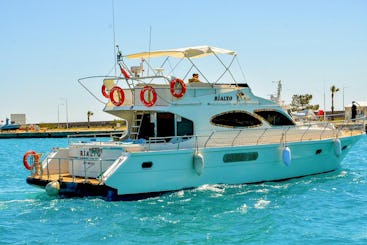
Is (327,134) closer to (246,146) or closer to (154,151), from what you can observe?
(246,146)

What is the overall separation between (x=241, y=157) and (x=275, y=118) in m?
2.86

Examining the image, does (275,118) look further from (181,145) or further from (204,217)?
(204,217)

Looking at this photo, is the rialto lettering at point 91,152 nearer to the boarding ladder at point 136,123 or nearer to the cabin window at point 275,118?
the boarding ladder at point 136,123

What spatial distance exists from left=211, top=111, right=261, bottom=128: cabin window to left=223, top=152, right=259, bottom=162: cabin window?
1.21 meters

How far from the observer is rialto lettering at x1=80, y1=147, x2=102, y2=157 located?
16.8 m

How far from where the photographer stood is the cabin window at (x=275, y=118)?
19.5m

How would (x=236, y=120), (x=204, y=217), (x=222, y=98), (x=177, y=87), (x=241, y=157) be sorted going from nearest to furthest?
(x=204, y=217)
(x=177, y=87)
(x=241, y=157)
(x=222, y=98)
(x=236, y=120)

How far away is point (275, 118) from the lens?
19.8 m

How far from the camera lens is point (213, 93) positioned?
18172mm

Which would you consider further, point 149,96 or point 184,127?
point 184,127

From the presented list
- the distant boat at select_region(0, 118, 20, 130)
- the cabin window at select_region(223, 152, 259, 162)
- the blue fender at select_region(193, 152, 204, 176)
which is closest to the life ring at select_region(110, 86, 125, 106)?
the blue fender at select_region(193, 152, 204, 176)

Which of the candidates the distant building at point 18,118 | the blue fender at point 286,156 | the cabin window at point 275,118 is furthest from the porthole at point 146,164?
the distant building at point 18,118

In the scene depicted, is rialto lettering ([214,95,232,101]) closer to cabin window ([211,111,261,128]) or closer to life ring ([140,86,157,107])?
cabin window ([211,111,261,128])

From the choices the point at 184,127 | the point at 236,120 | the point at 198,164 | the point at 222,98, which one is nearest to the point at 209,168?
the point at 198,164
